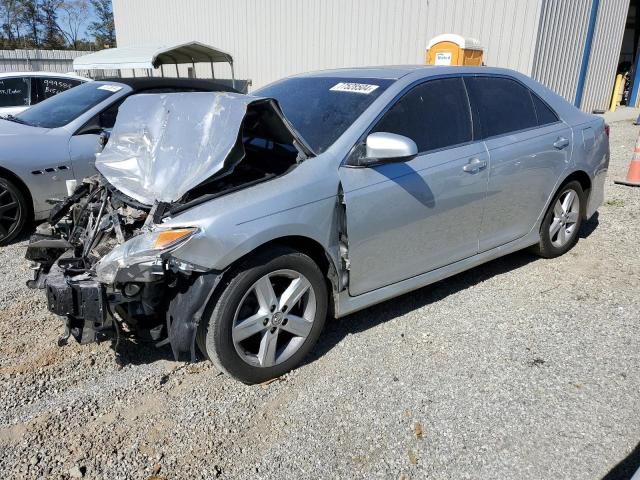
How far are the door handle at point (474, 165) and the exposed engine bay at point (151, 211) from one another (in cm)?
117

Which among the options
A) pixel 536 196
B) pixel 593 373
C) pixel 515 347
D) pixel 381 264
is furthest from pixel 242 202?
pixel 536 196

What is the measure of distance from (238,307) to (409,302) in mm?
1638

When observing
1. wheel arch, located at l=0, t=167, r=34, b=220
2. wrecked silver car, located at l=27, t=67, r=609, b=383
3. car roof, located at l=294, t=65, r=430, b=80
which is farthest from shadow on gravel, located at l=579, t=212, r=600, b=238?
wheel arch, located at l=0, t=167, r=34, b=220

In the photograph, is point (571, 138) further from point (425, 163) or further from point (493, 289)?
point (425, 163)

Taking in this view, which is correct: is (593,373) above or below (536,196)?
below

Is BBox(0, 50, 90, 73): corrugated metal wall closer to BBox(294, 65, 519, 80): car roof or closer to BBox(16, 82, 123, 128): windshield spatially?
BBox(16, 82, 123, 128): windshield

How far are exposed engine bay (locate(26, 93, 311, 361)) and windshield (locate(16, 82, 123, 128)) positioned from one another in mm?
2151

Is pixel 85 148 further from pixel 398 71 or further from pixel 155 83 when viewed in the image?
pixel 398 71

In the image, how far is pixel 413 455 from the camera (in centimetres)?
250

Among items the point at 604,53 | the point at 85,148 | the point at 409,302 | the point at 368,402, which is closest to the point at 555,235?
the point at 409,302

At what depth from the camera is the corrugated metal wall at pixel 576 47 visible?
34.7 ft

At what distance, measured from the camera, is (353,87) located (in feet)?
11.7

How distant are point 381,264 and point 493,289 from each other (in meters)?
1.39

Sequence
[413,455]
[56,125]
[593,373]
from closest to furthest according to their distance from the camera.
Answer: [413,455]
[593,373]
[56,125]
